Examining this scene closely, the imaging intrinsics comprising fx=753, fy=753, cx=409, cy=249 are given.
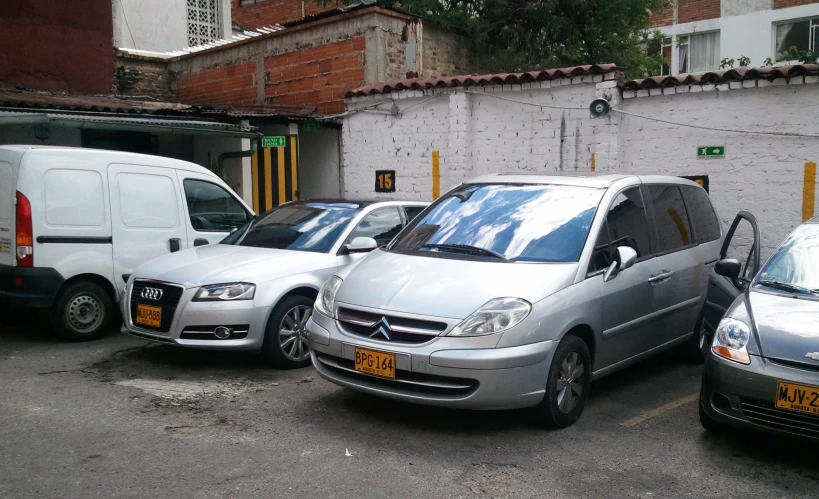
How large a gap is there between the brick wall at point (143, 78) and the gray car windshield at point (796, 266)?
1311 centimetres

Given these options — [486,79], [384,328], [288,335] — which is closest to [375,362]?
[384,328]

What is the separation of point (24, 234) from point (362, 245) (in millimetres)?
3167

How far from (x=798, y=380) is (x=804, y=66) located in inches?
221

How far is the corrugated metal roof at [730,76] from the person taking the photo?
862 cm

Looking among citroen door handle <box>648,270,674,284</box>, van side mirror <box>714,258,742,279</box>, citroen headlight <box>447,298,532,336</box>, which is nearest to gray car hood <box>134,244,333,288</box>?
citroen headlight <box>447,298,532,336</box>

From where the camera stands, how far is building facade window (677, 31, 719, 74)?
77.0 ft

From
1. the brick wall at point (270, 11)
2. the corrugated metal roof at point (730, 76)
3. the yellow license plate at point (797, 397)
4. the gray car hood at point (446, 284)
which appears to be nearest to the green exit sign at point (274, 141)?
the corrugated metal roof at point (730, 76)

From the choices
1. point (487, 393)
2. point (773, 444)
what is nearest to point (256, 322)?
point (487, 393)

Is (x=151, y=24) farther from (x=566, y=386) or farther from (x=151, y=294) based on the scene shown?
(x=566, y=386)

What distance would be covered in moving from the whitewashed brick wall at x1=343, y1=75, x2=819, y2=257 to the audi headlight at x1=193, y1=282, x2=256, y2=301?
524 cm

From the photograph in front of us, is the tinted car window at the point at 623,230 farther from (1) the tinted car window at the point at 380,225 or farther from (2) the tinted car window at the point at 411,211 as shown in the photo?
(2) the tinted car window at the point at 411,211

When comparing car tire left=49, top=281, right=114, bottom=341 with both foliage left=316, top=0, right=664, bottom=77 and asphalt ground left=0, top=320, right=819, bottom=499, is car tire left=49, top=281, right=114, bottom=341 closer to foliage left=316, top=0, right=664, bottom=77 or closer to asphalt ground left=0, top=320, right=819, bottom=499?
asphalt ground left=0, top=320, right=819, bottom=499

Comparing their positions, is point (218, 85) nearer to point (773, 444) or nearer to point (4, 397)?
point (4, 397)

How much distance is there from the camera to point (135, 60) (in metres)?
15.9
